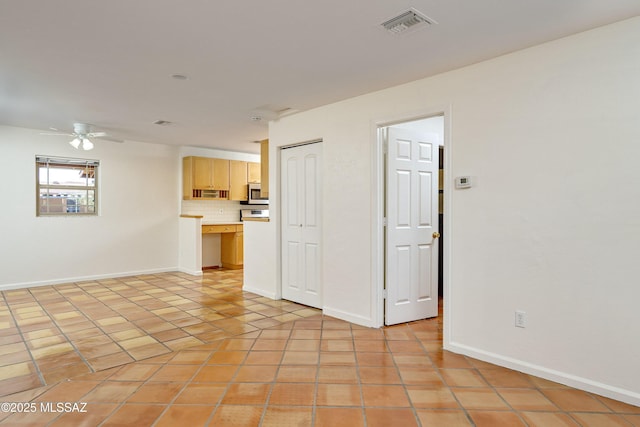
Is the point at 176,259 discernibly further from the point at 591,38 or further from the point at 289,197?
the point at 591,38

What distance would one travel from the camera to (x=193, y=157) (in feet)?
23.4

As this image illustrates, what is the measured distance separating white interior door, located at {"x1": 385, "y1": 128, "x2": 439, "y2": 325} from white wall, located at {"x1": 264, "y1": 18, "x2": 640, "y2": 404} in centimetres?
56

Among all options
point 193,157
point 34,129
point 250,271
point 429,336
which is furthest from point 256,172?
point 429,336

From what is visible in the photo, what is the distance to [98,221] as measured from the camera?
646 cm

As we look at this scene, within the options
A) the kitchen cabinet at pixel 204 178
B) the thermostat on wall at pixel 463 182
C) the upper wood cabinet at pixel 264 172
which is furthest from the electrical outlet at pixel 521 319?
the kitchen cabinet at pixel 204 178

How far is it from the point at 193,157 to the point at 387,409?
6024 millimetres

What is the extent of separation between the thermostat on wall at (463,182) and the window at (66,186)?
6.00 meters

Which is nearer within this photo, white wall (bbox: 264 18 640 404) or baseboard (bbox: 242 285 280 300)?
white wall (bbox: 264 18 640 404)

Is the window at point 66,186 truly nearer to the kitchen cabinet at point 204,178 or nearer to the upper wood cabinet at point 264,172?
the kitchen cabinet at point 204,178

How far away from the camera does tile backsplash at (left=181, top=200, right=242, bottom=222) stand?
754 cm

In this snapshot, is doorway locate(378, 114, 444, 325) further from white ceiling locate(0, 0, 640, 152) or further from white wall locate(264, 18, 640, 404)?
white ceiling locate(0, 0, 640, 152)

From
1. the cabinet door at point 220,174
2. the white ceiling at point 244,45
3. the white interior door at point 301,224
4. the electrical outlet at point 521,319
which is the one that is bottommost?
the electrical outlet at point 521,319

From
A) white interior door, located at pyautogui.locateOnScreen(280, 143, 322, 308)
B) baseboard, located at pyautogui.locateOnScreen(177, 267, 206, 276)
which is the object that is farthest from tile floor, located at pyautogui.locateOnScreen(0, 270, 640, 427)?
baseboard, located at pyautogui.locateOnScreen(177, 267, 206, 276)

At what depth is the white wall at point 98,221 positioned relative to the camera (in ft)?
18.6
